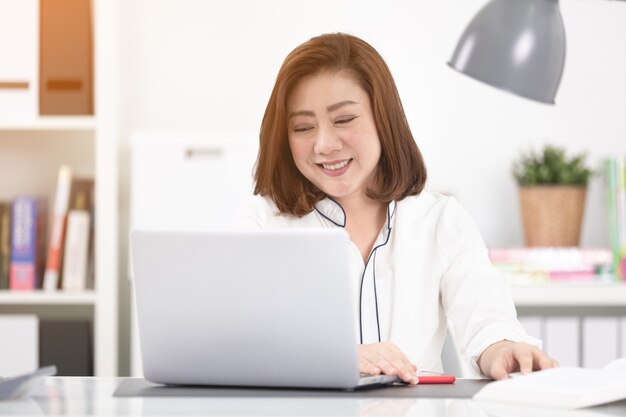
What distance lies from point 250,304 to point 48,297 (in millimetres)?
1741

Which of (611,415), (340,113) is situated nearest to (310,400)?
(611,415)

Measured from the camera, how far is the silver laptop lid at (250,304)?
1200 millimetres

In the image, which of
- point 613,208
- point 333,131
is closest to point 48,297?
point 333,131

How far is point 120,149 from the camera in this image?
9.64 ft

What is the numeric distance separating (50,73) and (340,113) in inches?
50.1

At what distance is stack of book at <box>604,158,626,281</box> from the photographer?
112 inches

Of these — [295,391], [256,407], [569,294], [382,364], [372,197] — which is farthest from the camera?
[569,294]

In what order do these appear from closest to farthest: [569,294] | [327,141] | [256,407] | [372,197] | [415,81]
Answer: [256,407] → [327,141] → [372,197] → [569,294] → [415,81]

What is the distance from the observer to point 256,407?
44.8 inches

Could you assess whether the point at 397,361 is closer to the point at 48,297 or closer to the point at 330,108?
the point at 330,108

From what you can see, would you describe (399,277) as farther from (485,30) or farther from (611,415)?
(611,415)

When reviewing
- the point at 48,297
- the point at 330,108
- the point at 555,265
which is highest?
the point at 330,108

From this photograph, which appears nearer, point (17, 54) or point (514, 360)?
point (514, 360)

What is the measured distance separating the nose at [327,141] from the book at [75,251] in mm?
1224
